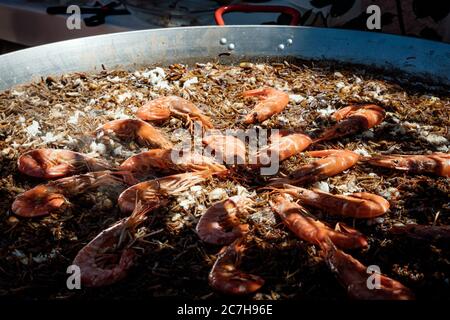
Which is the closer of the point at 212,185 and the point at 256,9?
the point at 212,185

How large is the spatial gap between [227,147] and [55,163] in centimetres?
112

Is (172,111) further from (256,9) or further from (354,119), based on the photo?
(354,119)

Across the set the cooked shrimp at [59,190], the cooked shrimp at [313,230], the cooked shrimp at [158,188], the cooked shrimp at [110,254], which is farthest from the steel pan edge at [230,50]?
the cooked shrimp at [313,230]

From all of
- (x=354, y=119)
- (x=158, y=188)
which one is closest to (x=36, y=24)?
(x=158, y=188)

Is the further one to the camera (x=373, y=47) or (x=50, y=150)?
(x=373, y=47)

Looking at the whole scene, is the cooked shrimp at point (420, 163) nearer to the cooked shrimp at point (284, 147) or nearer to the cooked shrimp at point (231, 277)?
the cooked shrimp at point (284, 147)

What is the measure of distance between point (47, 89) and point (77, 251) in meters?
1.83

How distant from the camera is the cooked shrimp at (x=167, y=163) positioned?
3.18m

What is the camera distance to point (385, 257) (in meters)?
2.60

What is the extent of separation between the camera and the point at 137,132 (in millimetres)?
3514

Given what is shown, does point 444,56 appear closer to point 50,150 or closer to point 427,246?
point 427,246

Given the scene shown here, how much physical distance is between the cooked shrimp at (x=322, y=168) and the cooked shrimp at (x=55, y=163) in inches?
46.7
